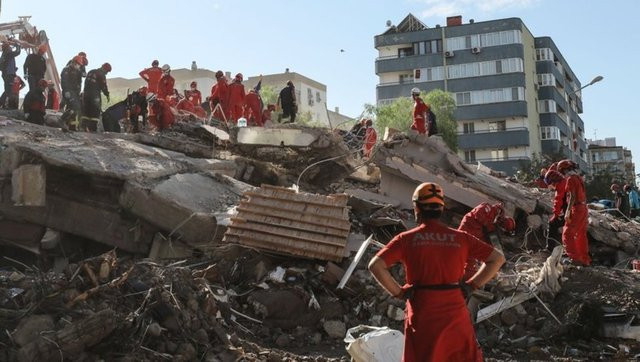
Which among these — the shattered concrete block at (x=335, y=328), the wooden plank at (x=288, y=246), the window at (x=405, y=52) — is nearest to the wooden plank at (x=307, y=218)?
the wooden plank at (x=288, y=246)

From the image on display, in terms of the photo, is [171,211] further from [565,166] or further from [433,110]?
[433,110]

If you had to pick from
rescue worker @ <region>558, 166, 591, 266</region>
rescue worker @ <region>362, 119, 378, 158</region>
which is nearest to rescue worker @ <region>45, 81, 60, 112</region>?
rescue worker @ <region>362, 119, 378, 158</region>

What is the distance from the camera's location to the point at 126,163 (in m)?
9.02

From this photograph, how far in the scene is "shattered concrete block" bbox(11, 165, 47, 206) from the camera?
8.23 m

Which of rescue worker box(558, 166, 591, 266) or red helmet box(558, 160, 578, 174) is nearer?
rescue worker box(558, 166, 591, 266)

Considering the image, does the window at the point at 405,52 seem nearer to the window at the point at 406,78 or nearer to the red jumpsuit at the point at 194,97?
the window at the point at 406,78

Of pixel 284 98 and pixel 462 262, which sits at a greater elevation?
pixel 284 98

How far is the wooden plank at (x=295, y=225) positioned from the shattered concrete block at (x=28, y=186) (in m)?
2.53

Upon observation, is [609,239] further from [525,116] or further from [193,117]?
[525,116]

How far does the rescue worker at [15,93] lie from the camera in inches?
578

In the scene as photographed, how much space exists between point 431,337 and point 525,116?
51.6 metres

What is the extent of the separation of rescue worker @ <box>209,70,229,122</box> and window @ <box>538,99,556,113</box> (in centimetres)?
4729

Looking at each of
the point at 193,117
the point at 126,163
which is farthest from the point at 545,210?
the point at 193,117

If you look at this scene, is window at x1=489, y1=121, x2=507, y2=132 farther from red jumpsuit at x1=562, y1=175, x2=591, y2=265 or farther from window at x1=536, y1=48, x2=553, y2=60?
red jumpsuit at x1=562, y1=175, x2=591, y2=265
